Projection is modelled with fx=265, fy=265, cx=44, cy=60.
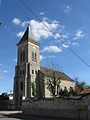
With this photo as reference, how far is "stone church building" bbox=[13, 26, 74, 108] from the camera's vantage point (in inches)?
2788

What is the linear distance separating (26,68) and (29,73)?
1687mm

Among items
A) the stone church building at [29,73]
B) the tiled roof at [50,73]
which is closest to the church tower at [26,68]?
the stone church building at [29,73]

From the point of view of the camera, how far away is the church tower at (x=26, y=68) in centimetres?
7069

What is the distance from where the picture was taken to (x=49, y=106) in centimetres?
3525

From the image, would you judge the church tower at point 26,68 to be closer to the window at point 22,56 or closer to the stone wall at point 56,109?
the window at point 22,56

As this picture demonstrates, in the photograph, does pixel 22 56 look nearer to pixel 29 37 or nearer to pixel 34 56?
pixel 34 56

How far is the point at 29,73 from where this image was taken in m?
72.1

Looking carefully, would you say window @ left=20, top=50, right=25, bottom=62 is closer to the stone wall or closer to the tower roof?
the tower roof

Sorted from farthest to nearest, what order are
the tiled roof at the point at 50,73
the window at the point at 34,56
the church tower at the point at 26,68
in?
the window at the point at 34,56, the tiled roof at the point at 50,73, the church tower at the point at 26,68

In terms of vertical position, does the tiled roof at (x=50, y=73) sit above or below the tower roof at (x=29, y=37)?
below

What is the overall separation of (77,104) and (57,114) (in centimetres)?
453

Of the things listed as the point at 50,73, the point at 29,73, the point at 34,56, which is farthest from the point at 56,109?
the point at 34,56

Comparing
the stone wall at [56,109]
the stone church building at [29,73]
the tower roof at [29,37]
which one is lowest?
the stone wall at [56,109]

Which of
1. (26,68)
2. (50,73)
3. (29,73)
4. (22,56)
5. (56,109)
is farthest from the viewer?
(22,56)
